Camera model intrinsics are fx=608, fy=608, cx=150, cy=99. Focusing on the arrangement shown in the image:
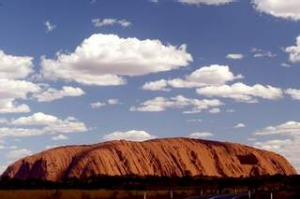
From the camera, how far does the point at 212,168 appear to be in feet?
582

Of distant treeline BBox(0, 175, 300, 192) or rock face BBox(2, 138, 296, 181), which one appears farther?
rock face BBox(2, 138, 296, 181)

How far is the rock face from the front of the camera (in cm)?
16738

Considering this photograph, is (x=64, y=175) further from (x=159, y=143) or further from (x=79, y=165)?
(x=159, y=143)

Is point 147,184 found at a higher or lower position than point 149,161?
lower

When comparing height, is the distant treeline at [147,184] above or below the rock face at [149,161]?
below

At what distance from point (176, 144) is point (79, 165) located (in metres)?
32.1

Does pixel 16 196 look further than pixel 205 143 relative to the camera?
No

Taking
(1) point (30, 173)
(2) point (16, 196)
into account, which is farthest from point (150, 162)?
(2) point (16, 196)

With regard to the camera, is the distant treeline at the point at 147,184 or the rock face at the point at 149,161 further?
the rock face at the point at 149,161

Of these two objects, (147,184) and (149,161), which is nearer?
(147,184)

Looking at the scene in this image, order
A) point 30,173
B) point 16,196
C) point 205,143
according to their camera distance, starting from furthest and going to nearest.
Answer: point 205,143 → point 30,173 → point 16,196

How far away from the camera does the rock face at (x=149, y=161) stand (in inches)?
6590

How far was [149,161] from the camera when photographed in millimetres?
175375

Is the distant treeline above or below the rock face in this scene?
below
